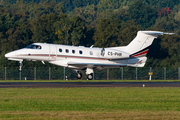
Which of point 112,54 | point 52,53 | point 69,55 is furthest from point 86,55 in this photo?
point 52,53

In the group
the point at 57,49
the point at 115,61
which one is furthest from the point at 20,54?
the point at 115,61

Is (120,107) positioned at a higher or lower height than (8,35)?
lower

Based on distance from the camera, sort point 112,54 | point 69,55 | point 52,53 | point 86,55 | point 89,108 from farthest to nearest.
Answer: point 112,54, point 86,55, point 69,55, point 52,53, point 89,108

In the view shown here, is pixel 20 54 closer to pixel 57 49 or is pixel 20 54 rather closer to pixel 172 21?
pixel 57 49

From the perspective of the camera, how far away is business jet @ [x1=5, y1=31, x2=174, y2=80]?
35.6m

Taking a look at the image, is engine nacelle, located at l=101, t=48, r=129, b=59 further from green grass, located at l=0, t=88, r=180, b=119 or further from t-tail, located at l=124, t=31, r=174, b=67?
green grass, located at l=0, t=88, r=180, b=119

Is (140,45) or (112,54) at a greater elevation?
(140,45)

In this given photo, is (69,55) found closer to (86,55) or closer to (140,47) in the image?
(86,55)

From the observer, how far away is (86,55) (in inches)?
1469

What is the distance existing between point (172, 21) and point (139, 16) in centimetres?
1433

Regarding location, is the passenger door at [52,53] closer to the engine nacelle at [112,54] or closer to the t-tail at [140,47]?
the engine nacelle at [112,54]

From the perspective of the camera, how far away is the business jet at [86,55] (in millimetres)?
35594

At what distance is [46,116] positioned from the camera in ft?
43.4

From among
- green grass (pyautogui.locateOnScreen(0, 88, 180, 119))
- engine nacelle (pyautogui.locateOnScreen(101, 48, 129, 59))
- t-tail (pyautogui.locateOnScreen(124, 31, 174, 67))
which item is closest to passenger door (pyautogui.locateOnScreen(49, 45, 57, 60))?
engine nacelle (pyautogui.locateOnScreen(101, 48, 129, 59))
